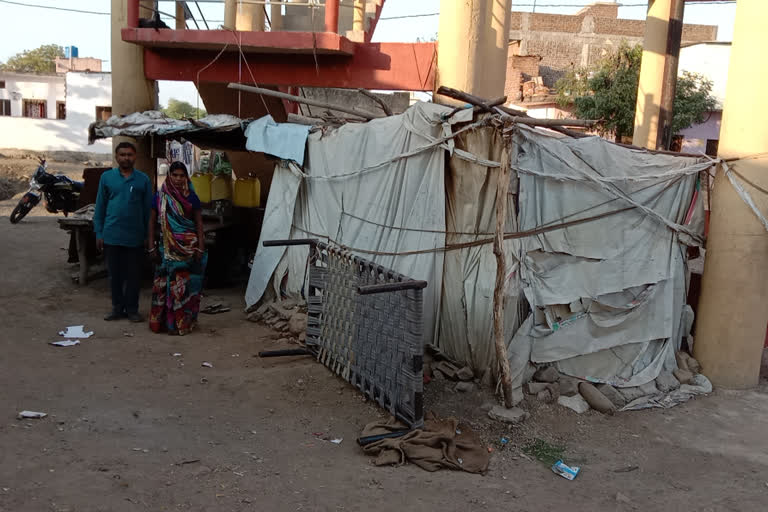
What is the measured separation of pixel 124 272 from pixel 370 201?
98.9 inches

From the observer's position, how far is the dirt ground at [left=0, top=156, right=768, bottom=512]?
→ 3.38m

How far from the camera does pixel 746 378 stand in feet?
18.0

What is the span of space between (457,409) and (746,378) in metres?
2.60

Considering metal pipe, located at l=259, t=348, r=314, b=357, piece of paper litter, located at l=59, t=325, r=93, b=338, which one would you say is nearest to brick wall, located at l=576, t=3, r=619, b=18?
metal pipe, located at l=259, t=348, r=314, b=357

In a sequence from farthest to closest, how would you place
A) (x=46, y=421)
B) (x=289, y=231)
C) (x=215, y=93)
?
(x=215, y=93) < (x=289, y=231) < (x=46, y=421)

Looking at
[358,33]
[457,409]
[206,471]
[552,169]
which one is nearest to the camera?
[206,471]

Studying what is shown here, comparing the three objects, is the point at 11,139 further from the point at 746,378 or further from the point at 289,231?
the point at 746,378

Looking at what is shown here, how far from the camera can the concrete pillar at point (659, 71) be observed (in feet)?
30.7

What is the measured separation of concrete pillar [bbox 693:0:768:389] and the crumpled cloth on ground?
2584 mm

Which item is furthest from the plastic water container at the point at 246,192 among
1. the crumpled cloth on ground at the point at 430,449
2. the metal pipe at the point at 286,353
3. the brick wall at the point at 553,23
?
the brick wall at the point at 553,23

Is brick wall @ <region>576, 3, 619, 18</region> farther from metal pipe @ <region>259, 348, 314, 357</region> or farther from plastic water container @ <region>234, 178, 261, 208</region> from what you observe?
metal pipe @ <region>259, 348, 314, 357</region>

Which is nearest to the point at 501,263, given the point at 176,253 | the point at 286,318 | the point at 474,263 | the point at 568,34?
the point at 474,263

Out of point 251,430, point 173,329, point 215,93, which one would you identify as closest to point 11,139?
point 215,93

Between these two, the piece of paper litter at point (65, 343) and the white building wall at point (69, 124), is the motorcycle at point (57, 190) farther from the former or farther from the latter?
the white building wall at point (69, 124)
